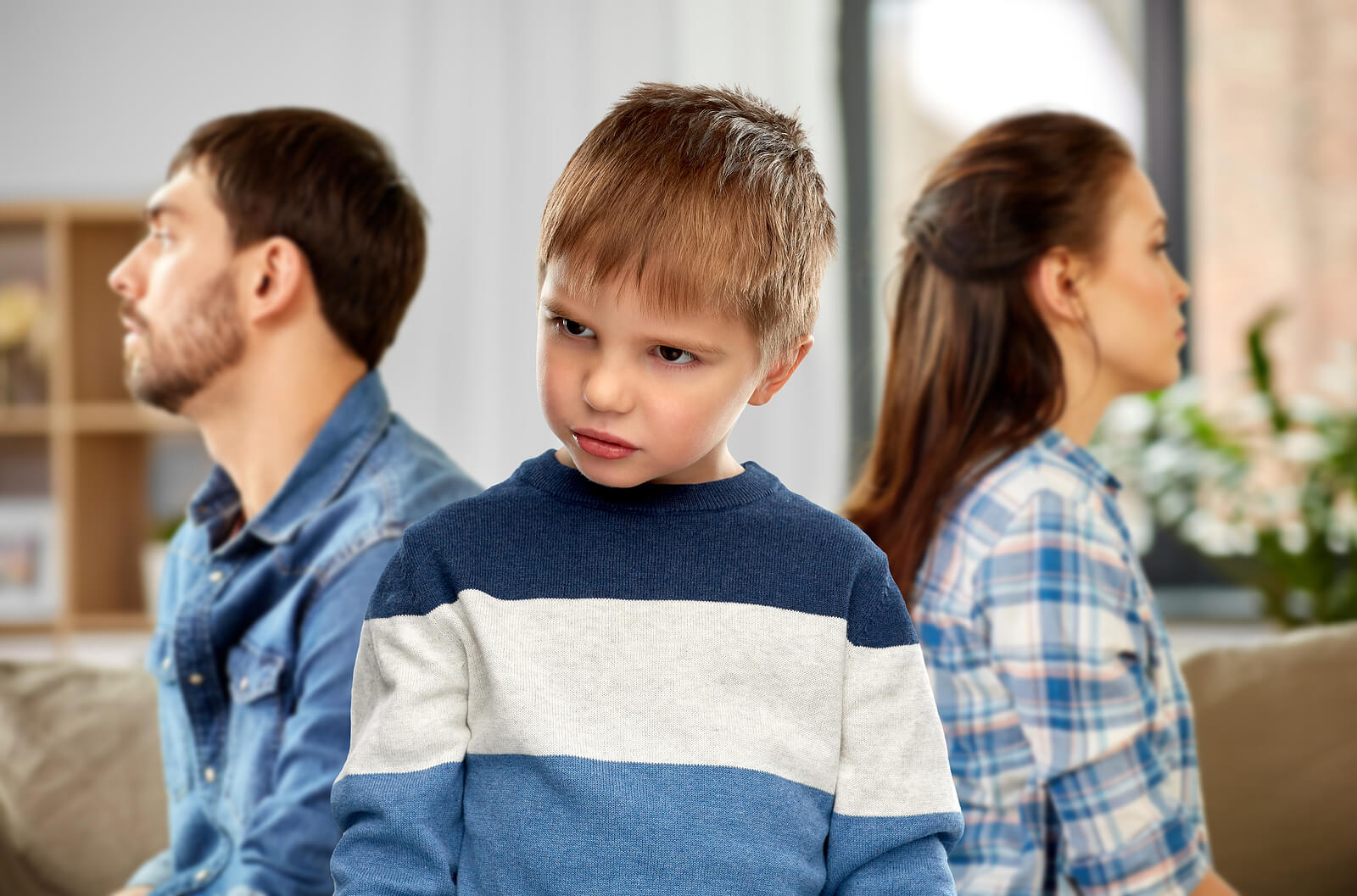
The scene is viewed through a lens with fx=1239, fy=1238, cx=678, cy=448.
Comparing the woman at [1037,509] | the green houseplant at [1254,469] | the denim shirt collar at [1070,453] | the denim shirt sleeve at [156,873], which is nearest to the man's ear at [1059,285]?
the woman at [1037,509]

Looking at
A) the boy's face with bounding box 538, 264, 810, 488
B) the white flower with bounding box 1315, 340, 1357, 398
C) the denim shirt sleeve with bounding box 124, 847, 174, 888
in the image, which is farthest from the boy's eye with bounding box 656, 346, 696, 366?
the white flower with bounding box 1315, 340, 1357, 398

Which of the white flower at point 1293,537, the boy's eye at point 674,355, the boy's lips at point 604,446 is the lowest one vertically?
the white flower at point 1293,537

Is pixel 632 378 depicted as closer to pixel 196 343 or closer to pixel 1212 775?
pixel 196 343

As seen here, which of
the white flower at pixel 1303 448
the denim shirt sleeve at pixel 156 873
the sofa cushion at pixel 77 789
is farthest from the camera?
the white flower at pixel 1303 448

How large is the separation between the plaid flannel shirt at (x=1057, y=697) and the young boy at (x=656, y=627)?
1.22 feet

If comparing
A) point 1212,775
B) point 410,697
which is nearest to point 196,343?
point 410,697

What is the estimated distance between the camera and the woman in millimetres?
1143

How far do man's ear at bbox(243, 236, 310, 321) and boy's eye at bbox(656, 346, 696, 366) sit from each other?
28.3 inches

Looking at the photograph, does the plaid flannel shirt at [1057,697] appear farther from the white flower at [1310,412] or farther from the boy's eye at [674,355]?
the white flower at [1310,412]

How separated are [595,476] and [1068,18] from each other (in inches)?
122

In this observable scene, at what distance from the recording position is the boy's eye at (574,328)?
2.53 feet

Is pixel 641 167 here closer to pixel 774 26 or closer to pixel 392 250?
pixel 392 250

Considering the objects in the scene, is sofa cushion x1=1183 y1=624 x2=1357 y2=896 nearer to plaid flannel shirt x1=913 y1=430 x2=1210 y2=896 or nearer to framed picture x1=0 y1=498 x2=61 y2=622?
plaid flannel shirt x1=913 y1=430 x2=1210 y2=896

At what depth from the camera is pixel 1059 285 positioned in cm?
129
